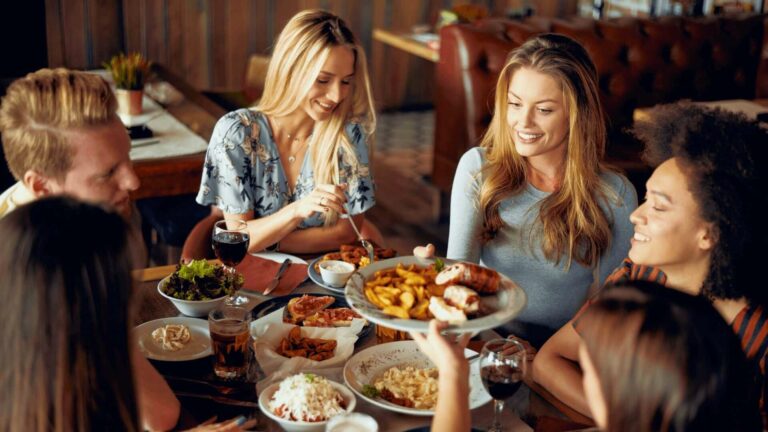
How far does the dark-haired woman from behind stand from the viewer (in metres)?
1.14

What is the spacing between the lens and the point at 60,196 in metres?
1.22

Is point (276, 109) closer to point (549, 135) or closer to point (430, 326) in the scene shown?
point (549, 135)

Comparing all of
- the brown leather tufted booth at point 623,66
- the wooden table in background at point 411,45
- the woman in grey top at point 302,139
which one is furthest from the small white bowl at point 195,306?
the wooden table in background at point 411,45

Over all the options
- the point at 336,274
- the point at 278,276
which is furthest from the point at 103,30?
the point at 336,274

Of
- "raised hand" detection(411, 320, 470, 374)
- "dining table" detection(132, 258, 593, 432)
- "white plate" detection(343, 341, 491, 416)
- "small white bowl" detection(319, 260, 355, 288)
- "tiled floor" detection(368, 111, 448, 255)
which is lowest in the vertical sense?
"tiled floor" detection(368, 111, 448, 255)

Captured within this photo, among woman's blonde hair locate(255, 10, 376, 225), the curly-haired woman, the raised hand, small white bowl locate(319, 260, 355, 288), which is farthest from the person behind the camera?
woman's blonde hair locate(255, 10, 376, 225)

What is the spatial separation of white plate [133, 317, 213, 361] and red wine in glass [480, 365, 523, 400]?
0.57 meters

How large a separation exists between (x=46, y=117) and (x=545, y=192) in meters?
1.28

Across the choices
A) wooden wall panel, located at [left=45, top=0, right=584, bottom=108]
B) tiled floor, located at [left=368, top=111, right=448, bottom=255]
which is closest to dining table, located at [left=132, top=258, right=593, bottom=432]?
tiled floor, located at [left=368, top=111, right=448, bottom=255]

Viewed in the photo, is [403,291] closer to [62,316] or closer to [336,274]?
[336,274]

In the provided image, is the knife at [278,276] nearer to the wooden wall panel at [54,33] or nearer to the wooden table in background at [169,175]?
the wooden table in background at [169,175]

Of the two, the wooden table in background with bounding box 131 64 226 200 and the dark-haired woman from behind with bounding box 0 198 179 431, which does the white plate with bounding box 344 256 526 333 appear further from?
the wooden table in background with bounding box 131 64 226 200

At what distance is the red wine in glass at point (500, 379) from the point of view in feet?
4.91

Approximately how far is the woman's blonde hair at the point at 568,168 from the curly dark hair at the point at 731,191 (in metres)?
0.51
